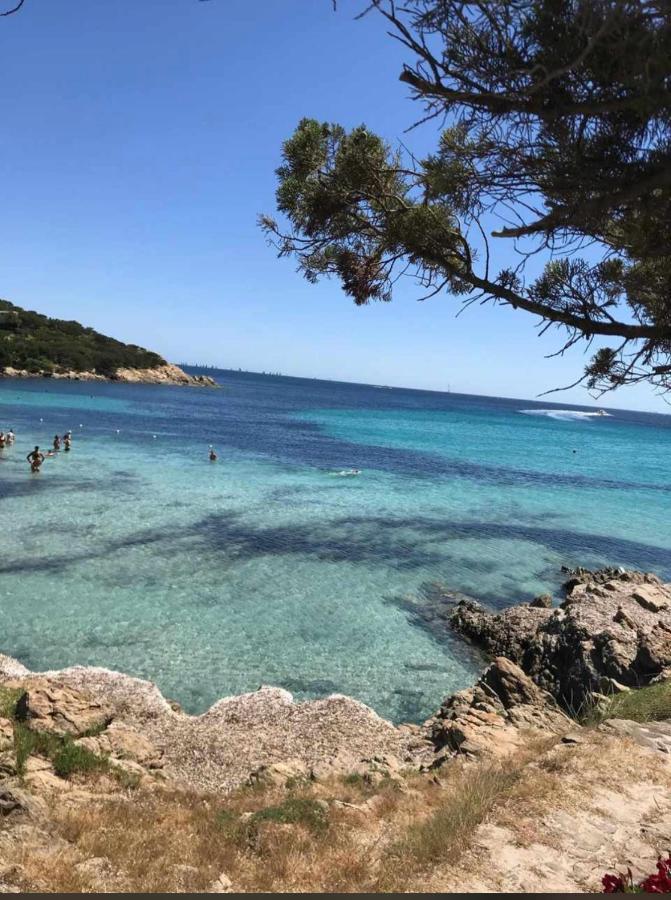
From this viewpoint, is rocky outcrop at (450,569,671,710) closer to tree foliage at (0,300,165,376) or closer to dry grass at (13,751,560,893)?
dry grass at (13,751,560,893)

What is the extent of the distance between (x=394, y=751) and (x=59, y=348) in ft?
385

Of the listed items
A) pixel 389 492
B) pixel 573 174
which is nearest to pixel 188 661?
pixel 573 174

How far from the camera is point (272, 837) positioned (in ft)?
18.0

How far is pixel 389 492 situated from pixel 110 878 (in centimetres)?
2861

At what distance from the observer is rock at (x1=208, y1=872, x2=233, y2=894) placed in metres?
4.61

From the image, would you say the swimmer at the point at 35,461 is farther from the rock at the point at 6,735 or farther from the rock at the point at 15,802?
the rock at the point at 15,802

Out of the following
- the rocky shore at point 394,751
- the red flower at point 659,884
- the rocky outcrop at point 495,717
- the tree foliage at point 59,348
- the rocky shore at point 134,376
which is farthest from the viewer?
the tree foliage at point 59,348

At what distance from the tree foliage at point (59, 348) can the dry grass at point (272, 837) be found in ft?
350

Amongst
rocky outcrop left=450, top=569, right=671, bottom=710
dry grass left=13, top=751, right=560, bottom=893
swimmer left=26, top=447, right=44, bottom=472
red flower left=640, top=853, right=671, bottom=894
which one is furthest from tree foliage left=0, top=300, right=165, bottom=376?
red flower left=640, top=853, right=671, bottom=894

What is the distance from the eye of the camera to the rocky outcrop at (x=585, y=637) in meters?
11.5

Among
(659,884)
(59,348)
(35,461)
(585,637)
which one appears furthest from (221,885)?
(59,348)

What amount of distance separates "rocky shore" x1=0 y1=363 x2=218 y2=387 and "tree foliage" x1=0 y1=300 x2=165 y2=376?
1058 mm

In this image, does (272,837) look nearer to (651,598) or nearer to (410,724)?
(410,724)

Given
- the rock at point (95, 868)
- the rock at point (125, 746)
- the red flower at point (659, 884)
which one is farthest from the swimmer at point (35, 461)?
the red flower at point (659, 884)
